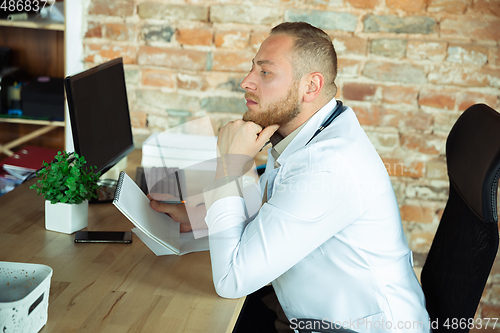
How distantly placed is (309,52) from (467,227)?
64cm

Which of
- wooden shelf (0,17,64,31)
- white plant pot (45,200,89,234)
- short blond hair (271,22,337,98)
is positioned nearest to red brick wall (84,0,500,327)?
wooden shelf (0,17,64,31)

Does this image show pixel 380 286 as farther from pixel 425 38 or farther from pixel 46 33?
pixel 46 33

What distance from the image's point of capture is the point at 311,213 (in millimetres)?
1030

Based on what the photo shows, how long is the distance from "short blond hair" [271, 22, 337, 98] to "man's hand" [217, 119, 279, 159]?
0.61 feet

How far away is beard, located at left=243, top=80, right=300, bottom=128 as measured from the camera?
129 cm

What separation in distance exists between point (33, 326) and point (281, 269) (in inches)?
20.6

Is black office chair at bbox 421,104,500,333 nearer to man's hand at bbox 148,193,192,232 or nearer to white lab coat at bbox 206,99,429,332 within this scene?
white lab coat at bbox 206,99,429,332

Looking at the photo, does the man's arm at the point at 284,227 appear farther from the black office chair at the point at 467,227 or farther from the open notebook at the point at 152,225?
the black office chair at the point at 467,227

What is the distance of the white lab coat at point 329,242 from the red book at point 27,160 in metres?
1.33

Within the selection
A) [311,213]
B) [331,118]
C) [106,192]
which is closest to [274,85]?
[331,118]

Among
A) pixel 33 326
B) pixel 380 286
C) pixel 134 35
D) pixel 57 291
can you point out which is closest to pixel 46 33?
pixel 134 35

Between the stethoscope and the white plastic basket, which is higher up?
the stethoscope

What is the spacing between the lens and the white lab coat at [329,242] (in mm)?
1021

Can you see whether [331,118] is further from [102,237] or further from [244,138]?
[102,237]
